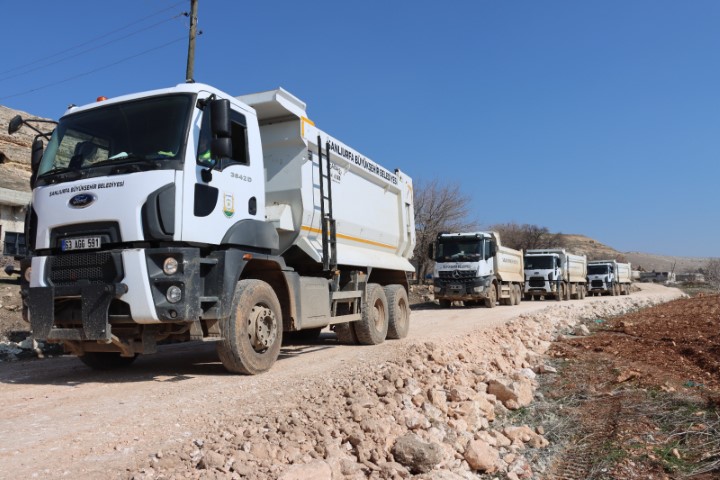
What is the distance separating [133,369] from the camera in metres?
7.11

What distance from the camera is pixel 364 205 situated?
10.1 metres

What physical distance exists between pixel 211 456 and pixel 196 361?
4.51 metres

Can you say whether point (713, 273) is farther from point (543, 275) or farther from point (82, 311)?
point (82, 311)

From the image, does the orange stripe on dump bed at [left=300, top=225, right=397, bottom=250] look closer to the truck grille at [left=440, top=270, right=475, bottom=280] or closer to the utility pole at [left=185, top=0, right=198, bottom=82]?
the utility pole at [left=185, top=0, right=198, bottom=82]

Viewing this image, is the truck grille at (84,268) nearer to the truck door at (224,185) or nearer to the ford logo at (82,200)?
the ford logo at (82,200)

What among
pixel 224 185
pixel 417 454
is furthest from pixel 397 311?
pixel 417 454

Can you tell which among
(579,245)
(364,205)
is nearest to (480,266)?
(364,205)

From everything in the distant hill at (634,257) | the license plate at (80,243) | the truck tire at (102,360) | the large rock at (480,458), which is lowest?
the large rock at (480,458)

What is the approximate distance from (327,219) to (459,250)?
14126 millimetres

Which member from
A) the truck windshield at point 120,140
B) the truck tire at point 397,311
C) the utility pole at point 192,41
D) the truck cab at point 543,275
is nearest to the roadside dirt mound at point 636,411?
the truck tire at point 397,311

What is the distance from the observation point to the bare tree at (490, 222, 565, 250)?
207 ft

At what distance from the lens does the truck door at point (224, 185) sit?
5.69 meters

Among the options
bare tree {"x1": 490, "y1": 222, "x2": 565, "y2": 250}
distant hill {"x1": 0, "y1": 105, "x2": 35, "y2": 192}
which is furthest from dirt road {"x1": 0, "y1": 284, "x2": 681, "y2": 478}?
bare tree {"x1": 490, "y1": 222, "x2": 565, "y2": 250}

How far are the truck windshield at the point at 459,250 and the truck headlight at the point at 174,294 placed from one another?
664 inches
